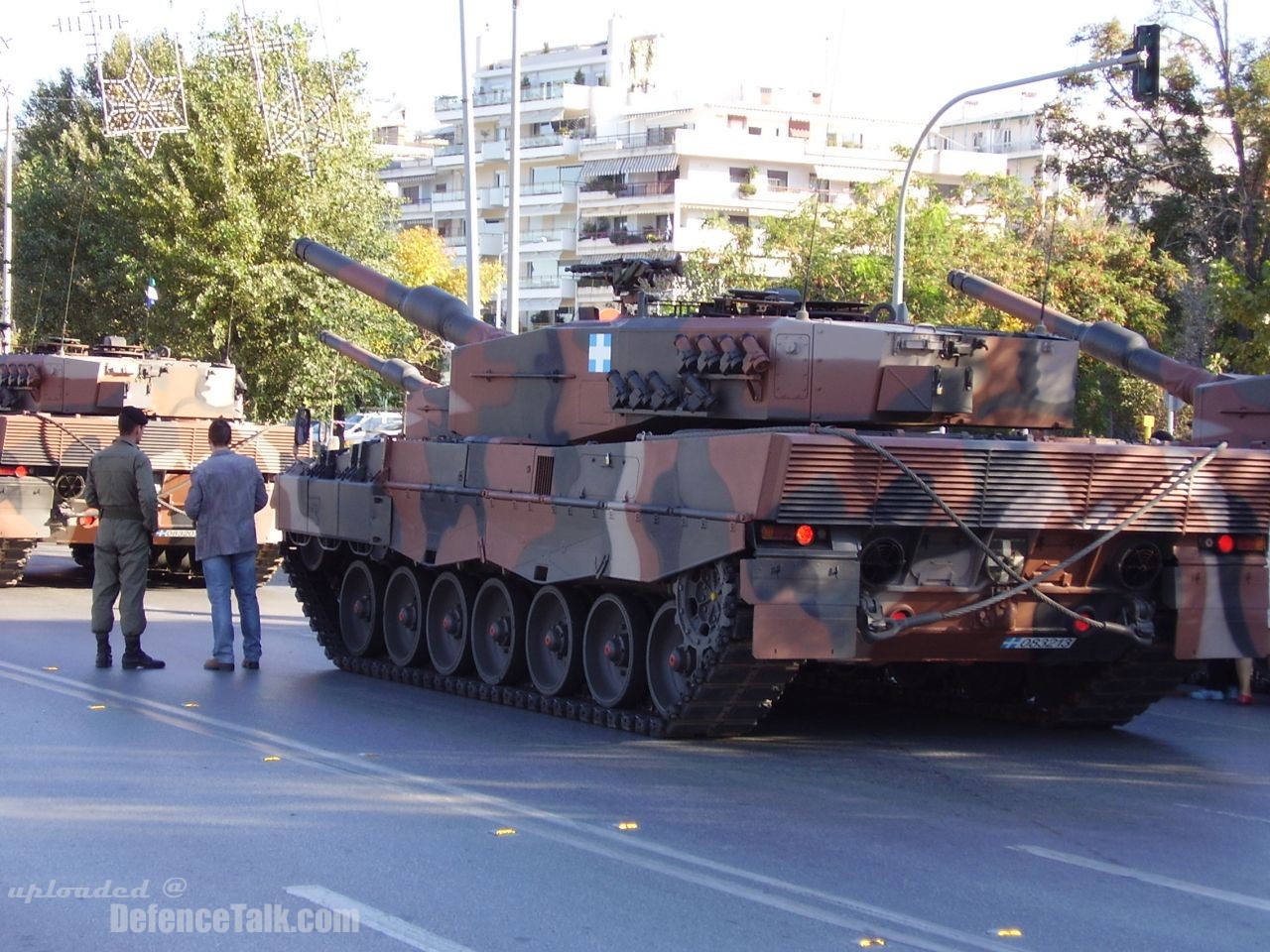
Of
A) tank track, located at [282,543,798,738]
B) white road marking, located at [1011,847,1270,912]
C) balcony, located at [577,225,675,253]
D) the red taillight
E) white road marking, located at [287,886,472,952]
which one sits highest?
balcony, located at [577,225,675,253]

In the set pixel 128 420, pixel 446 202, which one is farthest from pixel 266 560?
pixel 446 202

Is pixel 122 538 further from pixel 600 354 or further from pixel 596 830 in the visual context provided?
pixel 596 830

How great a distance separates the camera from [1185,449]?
1065 cm

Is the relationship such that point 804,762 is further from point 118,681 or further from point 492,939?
point 118,681

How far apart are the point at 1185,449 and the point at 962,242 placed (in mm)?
28097

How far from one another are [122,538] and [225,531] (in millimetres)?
743

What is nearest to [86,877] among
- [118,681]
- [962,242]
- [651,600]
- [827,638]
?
[827,638]

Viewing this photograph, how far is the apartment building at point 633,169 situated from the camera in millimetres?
63719

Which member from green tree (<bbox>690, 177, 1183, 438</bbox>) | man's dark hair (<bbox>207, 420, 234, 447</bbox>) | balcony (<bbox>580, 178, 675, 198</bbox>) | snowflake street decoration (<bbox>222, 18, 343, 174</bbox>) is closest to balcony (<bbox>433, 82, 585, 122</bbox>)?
balcony (<bbox>580, 178, 675, 198</bbox>)

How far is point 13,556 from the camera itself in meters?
19.4

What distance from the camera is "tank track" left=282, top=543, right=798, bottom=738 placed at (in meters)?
9.95

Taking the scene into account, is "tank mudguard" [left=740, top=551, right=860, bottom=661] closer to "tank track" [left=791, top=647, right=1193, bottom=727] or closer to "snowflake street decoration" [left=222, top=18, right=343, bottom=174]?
"tank track" [left=791, top=647, right=1193, bottom=727]

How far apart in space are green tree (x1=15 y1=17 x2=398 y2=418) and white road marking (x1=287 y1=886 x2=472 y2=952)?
25548mm

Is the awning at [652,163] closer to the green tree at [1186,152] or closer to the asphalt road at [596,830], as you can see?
the green tree at [1186,152]
